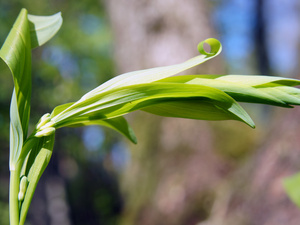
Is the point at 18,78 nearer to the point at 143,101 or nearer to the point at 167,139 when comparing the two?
the point at 143,101

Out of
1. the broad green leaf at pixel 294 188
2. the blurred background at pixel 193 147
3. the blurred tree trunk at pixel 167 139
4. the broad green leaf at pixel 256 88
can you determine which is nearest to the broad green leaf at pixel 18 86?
the broad green leaf at pixel 256 88

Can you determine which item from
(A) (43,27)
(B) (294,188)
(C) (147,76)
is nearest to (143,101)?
(C) (147,76)

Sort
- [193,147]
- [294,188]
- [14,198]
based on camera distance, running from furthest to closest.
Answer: [193,147]
[294,188]
[14,198]

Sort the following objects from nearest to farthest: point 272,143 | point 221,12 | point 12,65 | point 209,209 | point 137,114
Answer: point 12,65 → point 272,143 → point 209,209 → point 137,114 → point 221,12

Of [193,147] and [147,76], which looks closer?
[147,76]

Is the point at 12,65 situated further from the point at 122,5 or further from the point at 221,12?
the point at 221,12

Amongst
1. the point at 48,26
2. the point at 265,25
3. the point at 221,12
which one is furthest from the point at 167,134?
the point at 221,12
